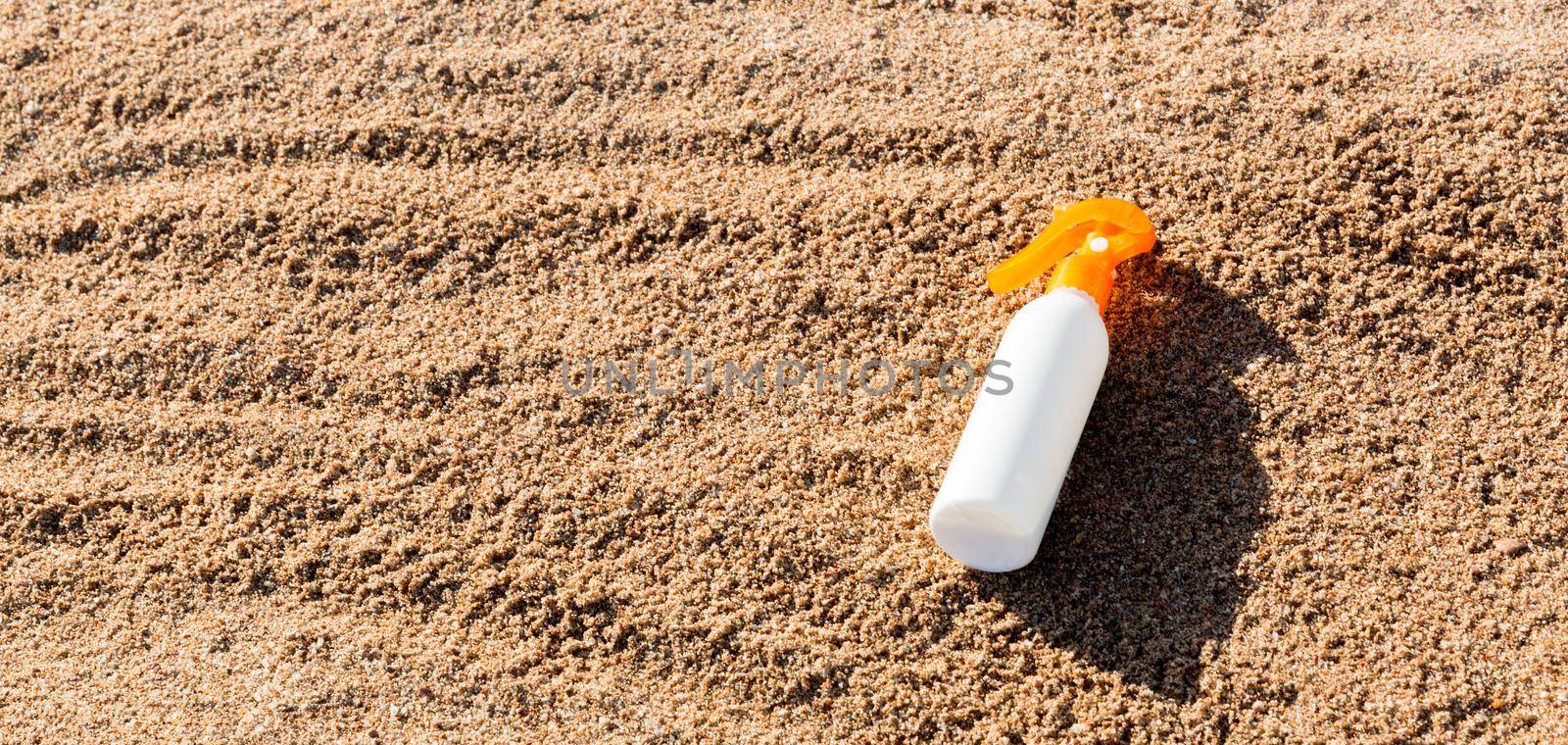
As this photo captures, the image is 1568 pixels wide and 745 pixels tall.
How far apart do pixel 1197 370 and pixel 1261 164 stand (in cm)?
38

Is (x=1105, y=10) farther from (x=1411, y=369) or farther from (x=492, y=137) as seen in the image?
(x=492, y=137)

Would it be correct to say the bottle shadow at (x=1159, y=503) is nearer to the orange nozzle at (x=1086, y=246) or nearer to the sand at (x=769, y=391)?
the sand at (x=769, y=391)

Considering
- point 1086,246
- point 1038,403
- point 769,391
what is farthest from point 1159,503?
A: point 769,391

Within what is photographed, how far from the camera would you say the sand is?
1666 mm

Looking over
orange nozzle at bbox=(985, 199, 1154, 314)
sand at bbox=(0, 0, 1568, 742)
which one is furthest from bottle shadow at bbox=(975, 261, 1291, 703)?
orange nozzle at bbox=(985, 199, 1154, 314)

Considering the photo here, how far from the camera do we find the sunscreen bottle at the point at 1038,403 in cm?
158

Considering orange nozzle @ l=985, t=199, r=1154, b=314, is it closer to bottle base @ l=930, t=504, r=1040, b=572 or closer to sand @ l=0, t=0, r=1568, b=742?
sand @ l=0, t=0, r=1568, b=742

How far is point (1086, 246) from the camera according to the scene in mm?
1760

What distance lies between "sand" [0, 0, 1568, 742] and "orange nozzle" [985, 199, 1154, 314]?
4.0 inches

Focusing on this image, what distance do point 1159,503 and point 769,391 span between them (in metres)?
0.59

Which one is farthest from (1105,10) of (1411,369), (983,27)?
(1411,369)

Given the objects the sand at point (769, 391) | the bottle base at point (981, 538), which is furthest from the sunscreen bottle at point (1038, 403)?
the sand at point (769, 391)

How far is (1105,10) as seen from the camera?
7.02 feet

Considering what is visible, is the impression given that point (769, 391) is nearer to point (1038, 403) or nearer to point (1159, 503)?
point (1038, 403)
